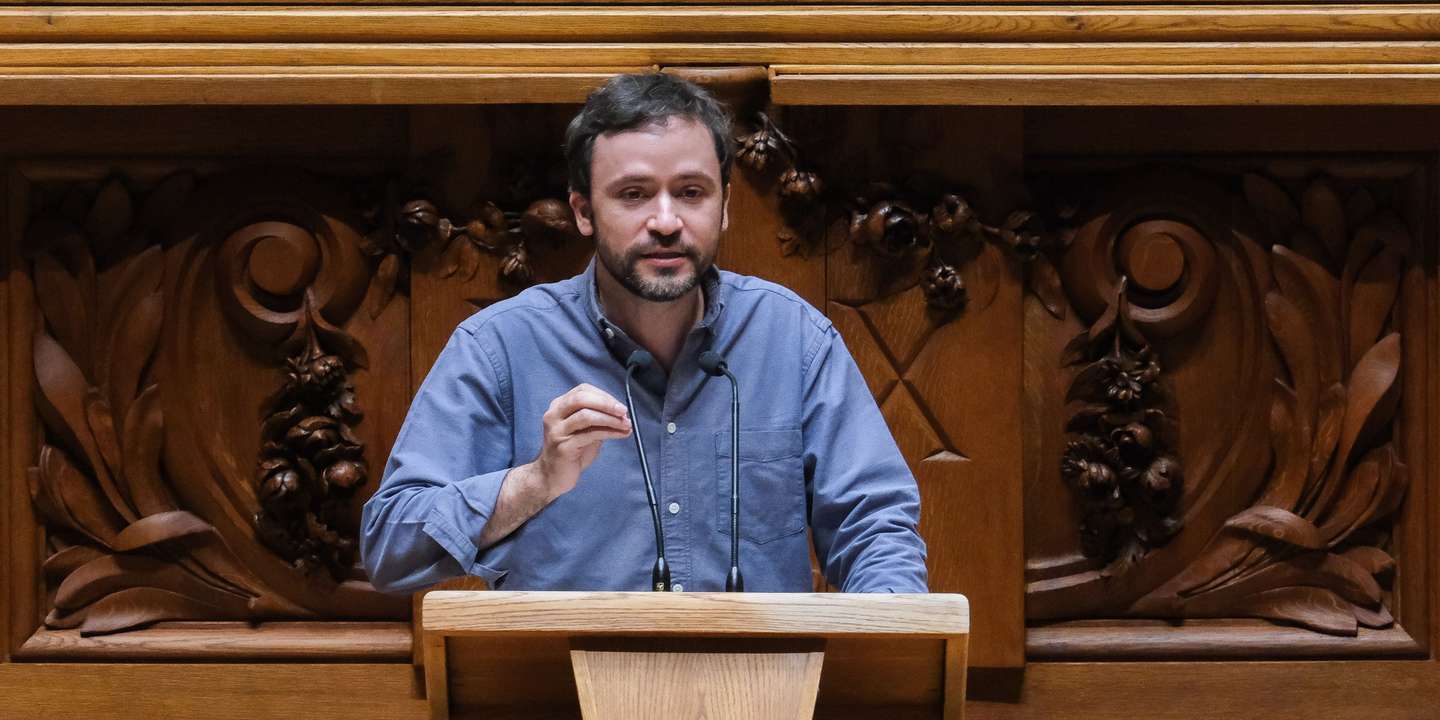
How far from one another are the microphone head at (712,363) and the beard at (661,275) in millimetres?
92

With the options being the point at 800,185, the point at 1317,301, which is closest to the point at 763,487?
the point at 800,185

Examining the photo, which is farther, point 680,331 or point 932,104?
point 932,104

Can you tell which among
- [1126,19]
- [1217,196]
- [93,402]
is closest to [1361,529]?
[1217,196]

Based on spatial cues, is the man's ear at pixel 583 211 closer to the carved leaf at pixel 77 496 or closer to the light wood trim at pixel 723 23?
the light wood trim at pixel 723 23

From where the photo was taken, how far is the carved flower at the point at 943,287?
334 centimetres

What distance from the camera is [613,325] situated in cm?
215

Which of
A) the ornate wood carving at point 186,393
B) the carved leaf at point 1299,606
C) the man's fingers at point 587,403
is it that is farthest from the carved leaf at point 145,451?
the carved leaf at point 1299,606

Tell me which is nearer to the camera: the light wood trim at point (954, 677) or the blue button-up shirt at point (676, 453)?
the light wood trim at point (954, 677)

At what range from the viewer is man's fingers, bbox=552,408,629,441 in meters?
1.79

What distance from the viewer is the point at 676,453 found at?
213 centimetres

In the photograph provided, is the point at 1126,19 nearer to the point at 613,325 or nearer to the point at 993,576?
the point at 993,576

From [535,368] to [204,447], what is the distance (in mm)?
1532

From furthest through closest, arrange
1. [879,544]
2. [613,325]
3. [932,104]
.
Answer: [932,104]
[613,325]
[879,544]

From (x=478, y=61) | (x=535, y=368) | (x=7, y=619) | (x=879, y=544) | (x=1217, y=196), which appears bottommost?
(x=7, y=619)
